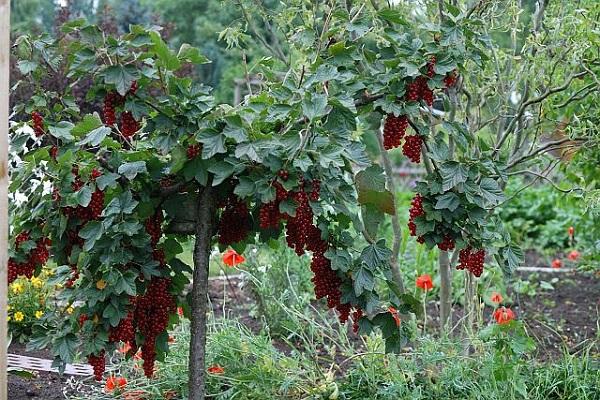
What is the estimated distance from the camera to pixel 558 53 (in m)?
3.79

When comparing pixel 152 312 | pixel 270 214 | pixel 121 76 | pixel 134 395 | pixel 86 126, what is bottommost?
pixel 134 395

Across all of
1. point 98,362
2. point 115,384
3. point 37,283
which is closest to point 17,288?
point 37,283

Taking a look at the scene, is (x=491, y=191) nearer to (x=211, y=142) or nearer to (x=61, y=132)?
(x=211, y=142)

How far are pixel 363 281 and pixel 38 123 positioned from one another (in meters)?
1.06

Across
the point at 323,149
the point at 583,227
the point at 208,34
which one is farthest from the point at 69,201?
the point at 208,34

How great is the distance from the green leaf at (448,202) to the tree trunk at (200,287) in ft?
2.27

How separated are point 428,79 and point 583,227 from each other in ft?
14.6

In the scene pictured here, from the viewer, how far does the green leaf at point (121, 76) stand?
2.45 meters

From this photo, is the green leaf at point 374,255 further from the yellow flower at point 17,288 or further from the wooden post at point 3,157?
the yellow flower at point 17,288

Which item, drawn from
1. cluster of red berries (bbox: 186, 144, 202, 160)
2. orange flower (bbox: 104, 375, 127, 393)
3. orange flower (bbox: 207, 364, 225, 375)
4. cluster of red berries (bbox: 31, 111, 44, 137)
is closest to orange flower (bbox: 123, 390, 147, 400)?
orange flower (bbox: 104, 375, 127, 393)

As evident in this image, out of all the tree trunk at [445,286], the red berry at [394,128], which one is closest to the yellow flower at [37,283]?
the tree trunk at [445,286]

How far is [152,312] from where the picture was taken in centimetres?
278

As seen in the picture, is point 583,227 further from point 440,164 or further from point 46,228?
point 46,228

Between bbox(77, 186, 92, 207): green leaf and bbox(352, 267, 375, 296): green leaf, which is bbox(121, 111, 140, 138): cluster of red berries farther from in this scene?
bbox(352, 267, 375, 296): green leaf
